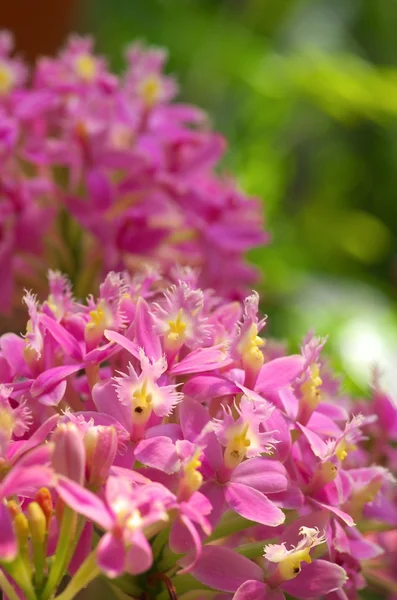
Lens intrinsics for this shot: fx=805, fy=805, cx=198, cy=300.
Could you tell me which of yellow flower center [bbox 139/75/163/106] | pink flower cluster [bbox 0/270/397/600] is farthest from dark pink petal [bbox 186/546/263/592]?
yellow flower center [bbox 139/75/163/106]

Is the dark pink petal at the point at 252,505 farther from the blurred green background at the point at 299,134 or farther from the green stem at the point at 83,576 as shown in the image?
the blurred green background at the point at 299,134

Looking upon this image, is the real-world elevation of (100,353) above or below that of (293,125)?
above

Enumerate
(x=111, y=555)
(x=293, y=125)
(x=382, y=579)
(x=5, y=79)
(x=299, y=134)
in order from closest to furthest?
(x=111, y=555)
(x=382, y=579)
(x=5, y=79)
(x=293, y=125)
(x=299, y=134)

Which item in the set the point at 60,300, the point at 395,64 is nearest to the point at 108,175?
the point at 60,300

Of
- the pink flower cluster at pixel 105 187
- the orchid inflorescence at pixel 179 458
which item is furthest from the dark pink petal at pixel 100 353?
the pink flower cluster at pixel 105 187

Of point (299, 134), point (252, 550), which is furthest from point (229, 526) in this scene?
point (299, 134)

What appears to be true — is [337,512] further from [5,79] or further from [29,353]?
[5,79]

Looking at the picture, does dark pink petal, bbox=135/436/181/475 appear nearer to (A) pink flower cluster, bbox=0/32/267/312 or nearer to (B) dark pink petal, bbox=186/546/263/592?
(B) dark pink petal, bbox=186/546/263/592

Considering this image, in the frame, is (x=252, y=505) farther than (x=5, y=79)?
No
